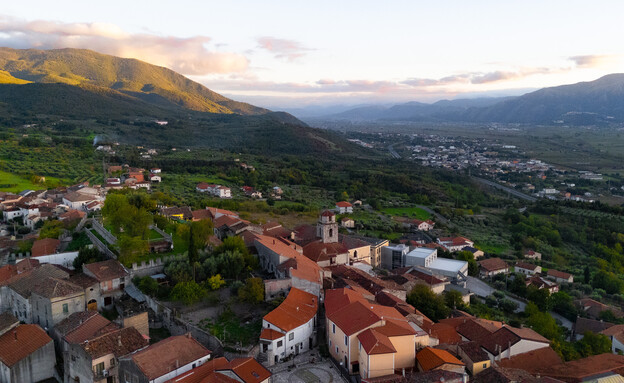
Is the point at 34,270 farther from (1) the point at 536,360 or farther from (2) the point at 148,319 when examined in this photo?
(1) the point at 536,360

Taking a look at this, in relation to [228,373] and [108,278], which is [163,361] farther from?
[108,278]

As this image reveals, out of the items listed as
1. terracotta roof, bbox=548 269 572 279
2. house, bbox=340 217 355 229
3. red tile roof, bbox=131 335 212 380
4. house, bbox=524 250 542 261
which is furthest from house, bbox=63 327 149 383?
house, bbox=524 250 542 261

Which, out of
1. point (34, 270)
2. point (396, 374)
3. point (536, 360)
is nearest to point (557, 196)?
point (536, 360)

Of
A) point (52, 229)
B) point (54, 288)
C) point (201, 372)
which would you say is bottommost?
point (201, 372)

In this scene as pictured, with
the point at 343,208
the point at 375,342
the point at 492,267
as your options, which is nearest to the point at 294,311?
the point at 375,342

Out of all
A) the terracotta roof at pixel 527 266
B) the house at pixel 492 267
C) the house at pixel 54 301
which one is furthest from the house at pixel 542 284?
the house at pixel 54 301

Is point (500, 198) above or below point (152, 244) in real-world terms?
below
